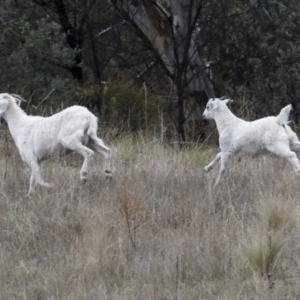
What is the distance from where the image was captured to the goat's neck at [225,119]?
10938 mm

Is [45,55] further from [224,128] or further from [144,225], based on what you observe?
[144,225]

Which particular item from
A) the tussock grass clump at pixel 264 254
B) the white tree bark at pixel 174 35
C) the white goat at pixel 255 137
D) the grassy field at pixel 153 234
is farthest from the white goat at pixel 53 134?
the white tree bark at pixel 174 35

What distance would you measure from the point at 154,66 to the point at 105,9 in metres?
1.76

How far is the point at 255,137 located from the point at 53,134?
2.29m

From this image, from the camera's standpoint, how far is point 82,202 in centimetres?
923

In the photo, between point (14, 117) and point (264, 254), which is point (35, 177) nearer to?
point (14, 117)

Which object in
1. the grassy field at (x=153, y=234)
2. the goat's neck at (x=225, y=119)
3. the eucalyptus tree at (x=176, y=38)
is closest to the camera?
the grassy field at (x=153, y=234)

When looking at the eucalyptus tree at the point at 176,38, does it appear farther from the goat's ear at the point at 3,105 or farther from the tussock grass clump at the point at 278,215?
the tussock grass clump at the point at 278,215

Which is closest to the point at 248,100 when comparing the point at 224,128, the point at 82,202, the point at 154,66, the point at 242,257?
the point at 154,66

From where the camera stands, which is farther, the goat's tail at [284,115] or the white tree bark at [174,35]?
the white tree bark at [174,35]

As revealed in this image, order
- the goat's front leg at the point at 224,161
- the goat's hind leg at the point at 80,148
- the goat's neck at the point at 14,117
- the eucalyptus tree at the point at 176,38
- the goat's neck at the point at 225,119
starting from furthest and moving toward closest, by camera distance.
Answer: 1. the eucalyptus tree at the point at 176,38
2. the goat's neck at the point at 225,119
3. the goat's neck at the point at 14,117
4. the goat's front leg at the point at 224,161
5. the goat's hind leg at the point at 80,148

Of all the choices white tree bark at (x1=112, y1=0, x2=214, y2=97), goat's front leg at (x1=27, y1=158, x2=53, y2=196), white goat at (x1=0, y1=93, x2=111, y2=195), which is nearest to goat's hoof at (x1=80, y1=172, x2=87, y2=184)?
Result: white goat at (x1=0, y1=93, x2=111, y2=195)

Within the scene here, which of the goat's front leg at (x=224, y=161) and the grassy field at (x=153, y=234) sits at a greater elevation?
the goat's front leg at (x=224, y=161)

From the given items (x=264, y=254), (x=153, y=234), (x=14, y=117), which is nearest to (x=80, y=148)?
(x=14, y=117)
